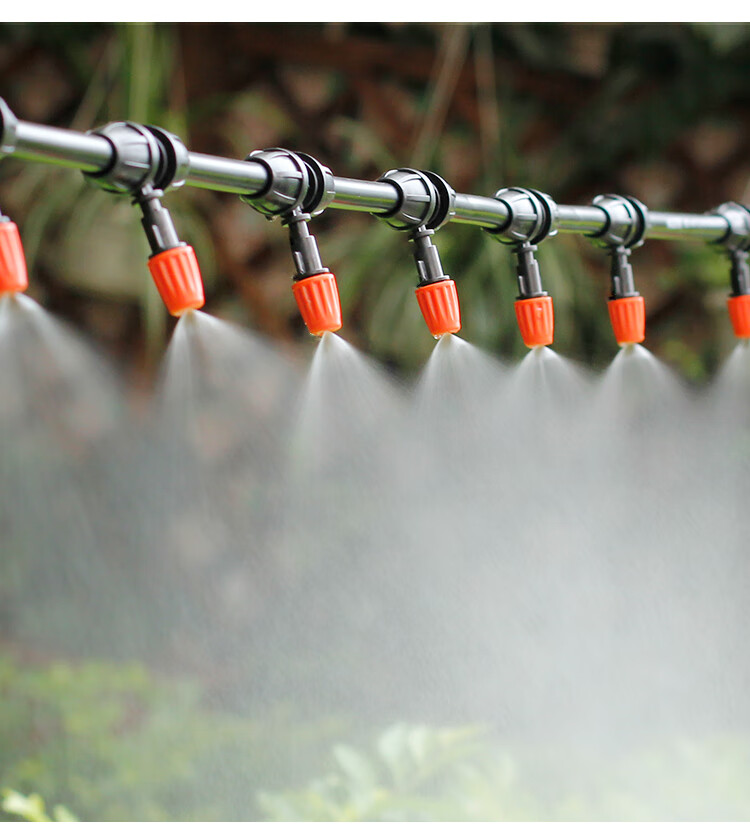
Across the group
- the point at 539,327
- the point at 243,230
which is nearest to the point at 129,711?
the point at 243,230

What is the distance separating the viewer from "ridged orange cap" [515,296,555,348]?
77cm

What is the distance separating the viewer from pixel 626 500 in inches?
90.2

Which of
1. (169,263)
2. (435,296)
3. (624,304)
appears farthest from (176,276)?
(624,304)

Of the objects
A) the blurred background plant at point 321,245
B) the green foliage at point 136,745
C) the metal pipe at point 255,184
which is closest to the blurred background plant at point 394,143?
the blurred background plant at point 321,245

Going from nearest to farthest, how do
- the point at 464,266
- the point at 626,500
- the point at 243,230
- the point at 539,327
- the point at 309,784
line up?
the point at 539,327
the point at 309,784
the point at 464,266
the point at 626,500
the point at 243,230

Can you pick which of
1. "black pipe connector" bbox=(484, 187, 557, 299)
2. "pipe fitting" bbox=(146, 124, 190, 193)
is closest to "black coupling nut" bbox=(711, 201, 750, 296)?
"black pipe connector" bbox=(484, 187, 557, 299)

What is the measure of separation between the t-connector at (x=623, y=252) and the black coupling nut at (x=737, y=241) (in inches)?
6.3

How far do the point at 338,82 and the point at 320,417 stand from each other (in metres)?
0.84

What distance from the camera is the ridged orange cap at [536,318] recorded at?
0.77m

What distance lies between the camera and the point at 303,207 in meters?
0.66

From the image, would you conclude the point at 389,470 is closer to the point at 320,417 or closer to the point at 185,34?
the point at 320,417

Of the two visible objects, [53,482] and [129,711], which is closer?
[129,711]

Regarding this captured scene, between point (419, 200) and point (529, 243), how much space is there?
0.41 feet

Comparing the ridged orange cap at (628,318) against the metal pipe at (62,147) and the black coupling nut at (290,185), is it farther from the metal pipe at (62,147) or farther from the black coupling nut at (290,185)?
the metal pipe at (62,147)
